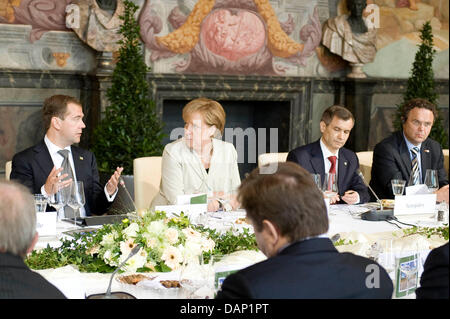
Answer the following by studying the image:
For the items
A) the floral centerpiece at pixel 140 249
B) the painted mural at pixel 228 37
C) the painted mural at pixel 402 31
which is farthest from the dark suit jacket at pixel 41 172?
the painted mural at pixel 402 31

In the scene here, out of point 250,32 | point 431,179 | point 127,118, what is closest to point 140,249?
point 431,179

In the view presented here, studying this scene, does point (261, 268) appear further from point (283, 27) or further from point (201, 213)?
point (283, 27)

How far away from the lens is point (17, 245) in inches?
71.0

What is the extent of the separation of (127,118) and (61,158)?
225cm

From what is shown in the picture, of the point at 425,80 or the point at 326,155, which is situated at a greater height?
the point at 425,80

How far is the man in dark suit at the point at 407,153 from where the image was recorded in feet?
16.8

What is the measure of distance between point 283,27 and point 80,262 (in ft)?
18.2

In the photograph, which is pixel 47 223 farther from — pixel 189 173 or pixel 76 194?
pixel 189 173

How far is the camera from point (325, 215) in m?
1.90

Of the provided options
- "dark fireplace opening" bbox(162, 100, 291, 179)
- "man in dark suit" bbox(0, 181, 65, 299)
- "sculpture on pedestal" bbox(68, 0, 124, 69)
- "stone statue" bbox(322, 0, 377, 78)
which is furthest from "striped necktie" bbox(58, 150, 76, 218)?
"stone statue" bbox(322, 0, 377, 78)

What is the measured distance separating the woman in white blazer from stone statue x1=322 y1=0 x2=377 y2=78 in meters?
3.82

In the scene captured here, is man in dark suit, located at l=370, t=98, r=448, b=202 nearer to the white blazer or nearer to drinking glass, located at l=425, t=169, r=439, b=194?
drinking glass, located at l=425, t=169, r=439, b=194

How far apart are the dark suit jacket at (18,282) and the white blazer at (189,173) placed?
2.46 m
